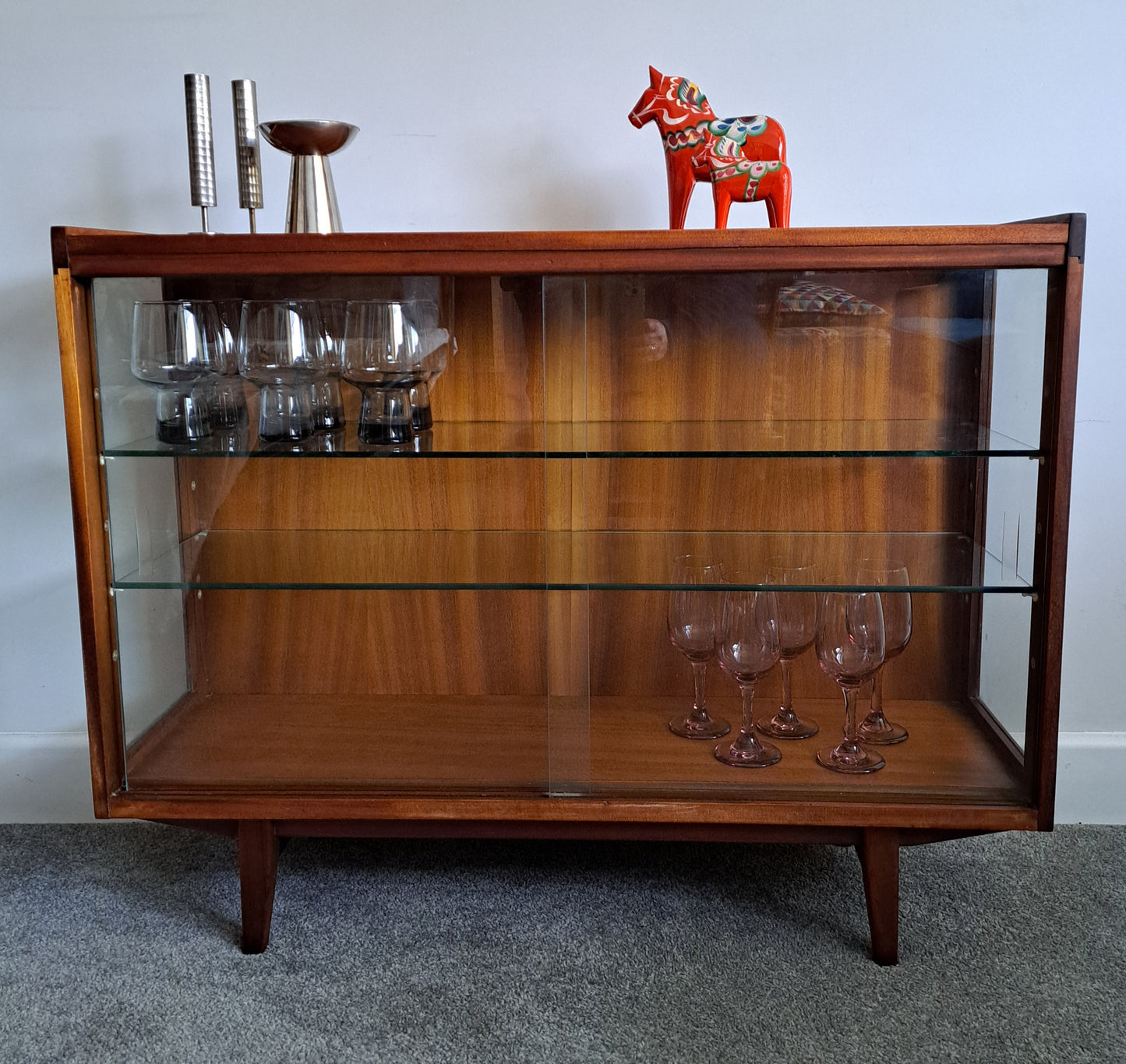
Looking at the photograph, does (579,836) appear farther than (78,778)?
No

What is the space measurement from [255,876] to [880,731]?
92 centimetres

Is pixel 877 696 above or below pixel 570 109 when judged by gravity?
below

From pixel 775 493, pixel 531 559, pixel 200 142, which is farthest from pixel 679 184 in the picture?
pixel 200 142

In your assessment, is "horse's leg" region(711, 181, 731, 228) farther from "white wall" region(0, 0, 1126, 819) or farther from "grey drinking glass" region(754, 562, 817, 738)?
"grey drinking glass" region(754, 562, 817, 738)

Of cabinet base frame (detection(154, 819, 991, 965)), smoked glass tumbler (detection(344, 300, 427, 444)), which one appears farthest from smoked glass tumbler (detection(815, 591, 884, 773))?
smoked glass tumbler (detection(344, 300, 427, 444))

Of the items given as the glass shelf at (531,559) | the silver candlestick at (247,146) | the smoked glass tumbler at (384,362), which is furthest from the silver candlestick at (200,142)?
the glass shelf at (531,559)

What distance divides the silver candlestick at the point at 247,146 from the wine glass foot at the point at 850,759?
1.13 metres

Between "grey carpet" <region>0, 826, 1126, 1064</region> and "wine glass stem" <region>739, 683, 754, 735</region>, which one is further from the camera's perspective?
"wine glass stem" <region>739, 683, 754, 735</region>

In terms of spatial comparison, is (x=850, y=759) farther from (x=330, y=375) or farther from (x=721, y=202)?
(x=330, y=375)

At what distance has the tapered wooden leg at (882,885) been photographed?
4.80ft

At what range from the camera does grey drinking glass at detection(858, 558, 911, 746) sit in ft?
4.98

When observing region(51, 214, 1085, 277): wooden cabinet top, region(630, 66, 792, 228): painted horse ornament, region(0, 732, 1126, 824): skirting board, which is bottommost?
region(0, 732, 1126, 824): skirting board

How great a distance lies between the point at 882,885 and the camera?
147 cm

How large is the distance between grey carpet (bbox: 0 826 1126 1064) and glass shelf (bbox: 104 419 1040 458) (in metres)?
0.68
